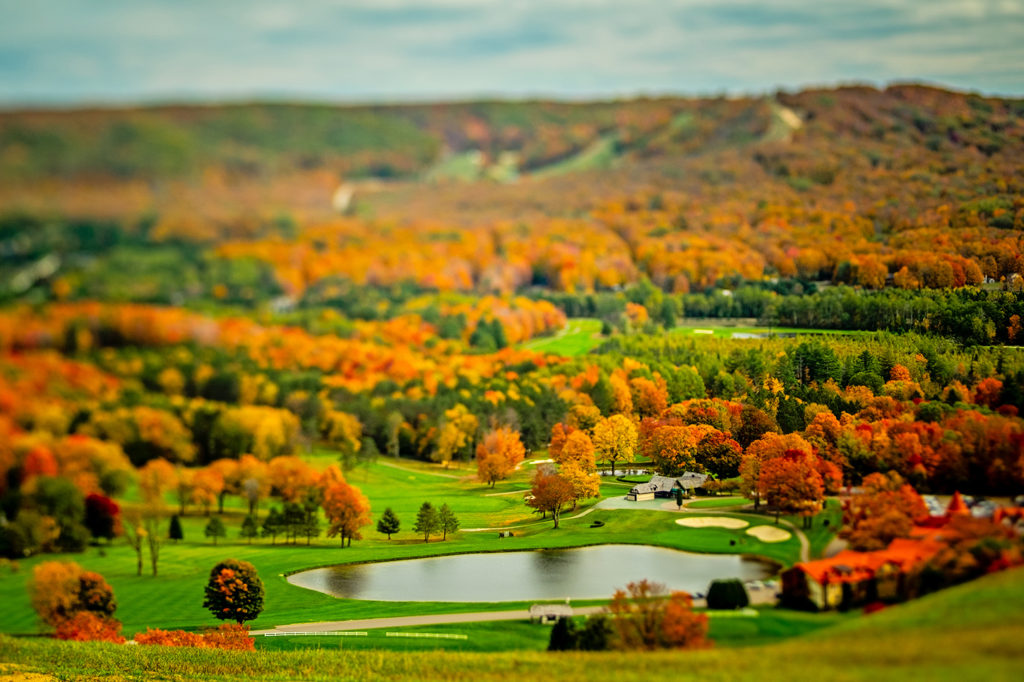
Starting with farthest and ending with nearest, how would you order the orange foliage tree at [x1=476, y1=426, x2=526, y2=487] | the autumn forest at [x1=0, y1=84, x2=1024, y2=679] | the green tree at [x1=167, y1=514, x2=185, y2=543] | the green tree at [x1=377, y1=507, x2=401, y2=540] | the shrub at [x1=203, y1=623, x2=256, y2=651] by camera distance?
the green tree at [x1=167, y1=514, x2=185, y2=543] → the green tree at [x1=377, y1=507, x2=401, y2=540] → the orange foliage tree at [x1=476, y1=426, x2=526, y2=487] → the shrub at [x1=203, y1=623, x2=256, y2=651] → the autumn forest at [x1=0, y1=84, x2=1024, y2=679]

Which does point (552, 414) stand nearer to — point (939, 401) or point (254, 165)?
point (939, 401)

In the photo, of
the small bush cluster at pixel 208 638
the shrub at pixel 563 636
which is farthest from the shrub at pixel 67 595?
the shrub at pixel 563 636

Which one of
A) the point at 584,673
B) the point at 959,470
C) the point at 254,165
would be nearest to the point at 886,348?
the point at 959,470

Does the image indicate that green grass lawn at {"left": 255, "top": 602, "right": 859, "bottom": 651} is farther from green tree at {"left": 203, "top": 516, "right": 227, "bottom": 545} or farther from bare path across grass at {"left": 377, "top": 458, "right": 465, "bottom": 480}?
green tree at {"left": 203, "top": 516, "right": 227, "bottom": 545}

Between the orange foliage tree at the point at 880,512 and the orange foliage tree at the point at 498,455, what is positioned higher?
the orange foliage tree at the point at 498,455

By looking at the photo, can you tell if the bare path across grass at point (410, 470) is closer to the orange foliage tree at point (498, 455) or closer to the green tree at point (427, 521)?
the orange foliage tree at point (498, 455)

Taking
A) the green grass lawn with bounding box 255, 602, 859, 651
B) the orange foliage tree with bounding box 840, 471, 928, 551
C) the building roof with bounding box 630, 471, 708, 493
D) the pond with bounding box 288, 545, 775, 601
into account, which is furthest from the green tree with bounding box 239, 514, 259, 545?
the orange foliage tree with bounding box 840, 471, 928, 551
